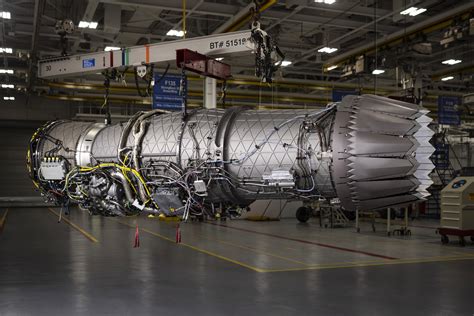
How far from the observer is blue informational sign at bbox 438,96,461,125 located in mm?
22297

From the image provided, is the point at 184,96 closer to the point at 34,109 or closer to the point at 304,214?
the point at 304,214

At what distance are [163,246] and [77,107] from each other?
748 inches

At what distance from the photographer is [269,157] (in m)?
3.11

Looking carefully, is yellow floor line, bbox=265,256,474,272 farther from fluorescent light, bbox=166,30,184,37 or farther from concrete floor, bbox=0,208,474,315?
fluorescent light, bbox=166,30,184,37

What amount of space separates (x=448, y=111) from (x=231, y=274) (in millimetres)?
16295

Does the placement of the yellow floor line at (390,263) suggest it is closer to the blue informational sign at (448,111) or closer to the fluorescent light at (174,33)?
the fluorescent light at (174,33)

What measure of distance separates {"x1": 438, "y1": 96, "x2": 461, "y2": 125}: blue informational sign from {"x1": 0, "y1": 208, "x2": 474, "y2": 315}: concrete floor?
7.05 metres

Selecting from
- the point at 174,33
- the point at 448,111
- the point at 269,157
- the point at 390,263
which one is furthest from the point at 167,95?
the point at 448,111

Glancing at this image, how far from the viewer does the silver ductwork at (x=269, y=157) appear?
9.40 ft

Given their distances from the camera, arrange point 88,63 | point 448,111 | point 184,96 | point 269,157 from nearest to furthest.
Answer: point 269,157 → point 184,96 → point 88,63 → point 448,111

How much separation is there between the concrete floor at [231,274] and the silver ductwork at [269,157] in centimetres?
435

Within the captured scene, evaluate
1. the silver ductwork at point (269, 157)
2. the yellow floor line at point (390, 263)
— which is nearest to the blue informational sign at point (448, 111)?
the yellow floor line at point (390, 263)

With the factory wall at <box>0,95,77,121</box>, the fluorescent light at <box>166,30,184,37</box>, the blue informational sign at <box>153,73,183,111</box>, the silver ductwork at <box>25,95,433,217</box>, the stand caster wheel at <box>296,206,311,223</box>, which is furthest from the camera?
the factory wall at <box>0,95,77,121</box>

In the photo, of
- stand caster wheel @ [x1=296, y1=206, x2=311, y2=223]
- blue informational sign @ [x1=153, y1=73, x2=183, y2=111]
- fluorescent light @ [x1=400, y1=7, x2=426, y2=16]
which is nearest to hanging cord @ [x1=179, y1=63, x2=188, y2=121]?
blue informational sign @ [x1=153, y1=73, x2=183, y2=111]
